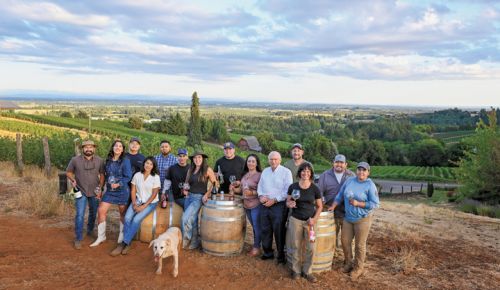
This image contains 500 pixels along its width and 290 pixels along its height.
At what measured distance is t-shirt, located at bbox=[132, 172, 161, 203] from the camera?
7.26 meters

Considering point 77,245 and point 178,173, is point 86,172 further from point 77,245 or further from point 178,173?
point 178,173

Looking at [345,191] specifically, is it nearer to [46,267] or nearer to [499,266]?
[499,266]

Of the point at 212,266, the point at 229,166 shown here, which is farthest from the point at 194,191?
the point at 212,266

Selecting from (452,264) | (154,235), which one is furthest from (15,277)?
(452,264)

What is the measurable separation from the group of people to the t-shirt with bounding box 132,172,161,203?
0.02m

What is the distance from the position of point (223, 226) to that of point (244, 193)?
0.65m

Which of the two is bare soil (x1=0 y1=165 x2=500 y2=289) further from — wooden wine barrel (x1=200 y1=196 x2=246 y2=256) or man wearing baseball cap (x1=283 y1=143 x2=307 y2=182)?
man wearing baseball cap (x1=283 y1=143 x2=307 y2=182)

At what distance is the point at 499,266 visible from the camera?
745cm

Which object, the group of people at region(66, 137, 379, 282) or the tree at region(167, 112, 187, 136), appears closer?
the group of people at region(66, 137, 379, 282)

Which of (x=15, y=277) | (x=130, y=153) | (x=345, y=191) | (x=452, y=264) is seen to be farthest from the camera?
(x=130, y=153)

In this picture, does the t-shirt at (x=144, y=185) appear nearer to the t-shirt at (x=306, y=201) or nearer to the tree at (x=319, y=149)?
the t-shirt at (x=306, y=201)

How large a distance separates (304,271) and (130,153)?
392 cm

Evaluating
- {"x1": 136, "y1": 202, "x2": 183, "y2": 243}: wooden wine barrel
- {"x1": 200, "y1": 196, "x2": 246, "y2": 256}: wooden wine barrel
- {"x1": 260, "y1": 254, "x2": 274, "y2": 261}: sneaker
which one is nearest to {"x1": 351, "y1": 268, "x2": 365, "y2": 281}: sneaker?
{"x1": 260, "y1": 254, "x2": 274, "y2": 261}: sneaker

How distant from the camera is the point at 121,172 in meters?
7.41
